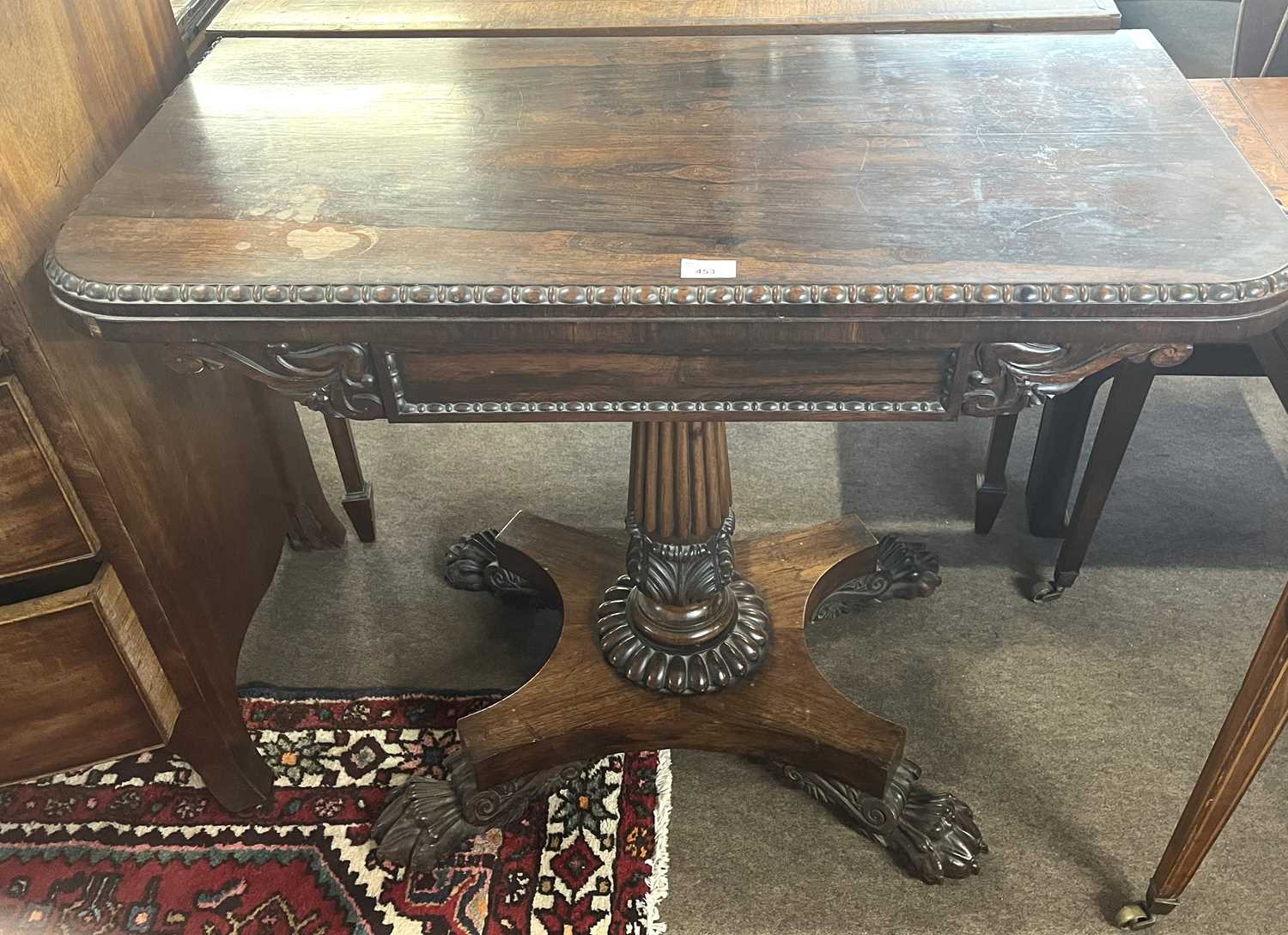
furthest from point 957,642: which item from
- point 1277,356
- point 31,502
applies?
point 31,502

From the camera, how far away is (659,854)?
1.26m

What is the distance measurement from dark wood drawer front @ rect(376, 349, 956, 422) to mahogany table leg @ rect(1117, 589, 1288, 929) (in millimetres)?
367

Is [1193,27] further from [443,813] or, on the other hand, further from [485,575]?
[443,813]

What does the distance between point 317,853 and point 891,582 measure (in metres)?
0.81

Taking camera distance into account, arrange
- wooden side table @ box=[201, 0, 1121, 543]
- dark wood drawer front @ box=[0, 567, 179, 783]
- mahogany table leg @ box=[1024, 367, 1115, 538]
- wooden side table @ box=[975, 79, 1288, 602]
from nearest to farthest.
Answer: dark wood drawer front @ box=[0, 567, 179, 783] < wooden side table @ box=[975, 79, 1288, 602] < wooden side table @ box=[201, 0, 1121, 543] < mahogany table leg @ box=[1024, 367, 1115, 538]

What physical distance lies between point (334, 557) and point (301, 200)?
33.7 inches

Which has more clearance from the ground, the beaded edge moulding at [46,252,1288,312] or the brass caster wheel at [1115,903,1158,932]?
the beaded edge moulding at [46,252,1288,312]

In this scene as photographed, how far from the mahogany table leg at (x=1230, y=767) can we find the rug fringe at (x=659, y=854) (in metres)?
0.48

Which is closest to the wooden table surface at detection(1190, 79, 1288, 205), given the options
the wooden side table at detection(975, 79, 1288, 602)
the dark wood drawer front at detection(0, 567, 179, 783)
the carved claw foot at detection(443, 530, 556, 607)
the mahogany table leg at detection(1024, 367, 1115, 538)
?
the wooden side table at detection(975, 79, 1288, 602)

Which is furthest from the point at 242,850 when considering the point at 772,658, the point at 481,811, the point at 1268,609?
the point at 1268,609

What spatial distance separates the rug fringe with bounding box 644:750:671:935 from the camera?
1.20 meters

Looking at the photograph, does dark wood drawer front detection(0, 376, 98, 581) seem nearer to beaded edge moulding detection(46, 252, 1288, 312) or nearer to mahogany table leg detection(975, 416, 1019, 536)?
beaded edge moulding detection(46, 252, 1288, 312)

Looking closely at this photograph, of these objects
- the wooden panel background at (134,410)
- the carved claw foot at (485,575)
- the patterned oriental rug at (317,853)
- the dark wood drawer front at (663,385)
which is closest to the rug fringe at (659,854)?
the patterned oriental rug at (317,853)

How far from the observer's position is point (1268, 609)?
5.05 ft
